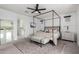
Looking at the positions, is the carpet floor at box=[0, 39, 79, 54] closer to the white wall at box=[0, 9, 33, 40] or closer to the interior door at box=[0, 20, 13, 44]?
the interior door at box=[0, 20, 13, 44]

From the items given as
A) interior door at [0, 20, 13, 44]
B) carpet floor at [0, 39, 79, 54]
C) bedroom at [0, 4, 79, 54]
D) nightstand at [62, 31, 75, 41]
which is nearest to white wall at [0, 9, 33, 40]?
bedroom at [0, 4, 79, 54]

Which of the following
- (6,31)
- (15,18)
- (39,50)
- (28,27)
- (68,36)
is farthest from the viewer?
(28,27)

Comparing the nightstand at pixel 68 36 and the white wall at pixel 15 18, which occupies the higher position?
the white wall at pixel 15 18

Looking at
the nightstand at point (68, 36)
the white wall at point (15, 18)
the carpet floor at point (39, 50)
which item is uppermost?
the white wall at point (15, 18)

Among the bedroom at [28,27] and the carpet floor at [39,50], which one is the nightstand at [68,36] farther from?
the carpet floor at [39,50]

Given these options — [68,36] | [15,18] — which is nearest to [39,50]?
[68,36]

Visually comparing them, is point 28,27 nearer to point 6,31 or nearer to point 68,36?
point 6,31

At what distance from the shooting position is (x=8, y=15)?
4.18 meters

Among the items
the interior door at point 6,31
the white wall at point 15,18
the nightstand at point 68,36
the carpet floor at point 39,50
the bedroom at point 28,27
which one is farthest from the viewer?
the nightstand at point 68,36

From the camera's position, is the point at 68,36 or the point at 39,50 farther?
the point at 68,36

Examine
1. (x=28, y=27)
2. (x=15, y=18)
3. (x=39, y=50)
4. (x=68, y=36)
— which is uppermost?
(x=15, y=18)

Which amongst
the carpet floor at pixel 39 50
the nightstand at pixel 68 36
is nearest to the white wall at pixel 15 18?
the carpet floor at pixel 39 50
